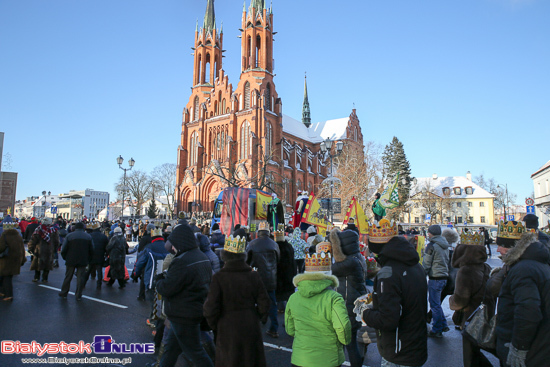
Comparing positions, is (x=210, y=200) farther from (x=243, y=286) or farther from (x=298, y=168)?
(x=243, y=286)

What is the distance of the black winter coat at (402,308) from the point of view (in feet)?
10.0

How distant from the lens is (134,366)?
16.3ft

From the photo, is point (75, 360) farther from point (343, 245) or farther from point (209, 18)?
point (209, 18)

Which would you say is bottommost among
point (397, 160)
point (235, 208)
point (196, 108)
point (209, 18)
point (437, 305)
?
point (437, 305)

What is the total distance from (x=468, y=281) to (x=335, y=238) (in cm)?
181

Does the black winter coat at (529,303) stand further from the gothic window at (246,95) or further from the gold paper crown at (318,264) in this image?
the gothic window at (246,95)

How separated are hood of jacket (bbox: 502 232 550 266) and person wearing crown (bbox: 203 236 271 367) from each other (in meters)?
2.43

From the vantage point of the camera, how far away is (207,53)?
2238 inches

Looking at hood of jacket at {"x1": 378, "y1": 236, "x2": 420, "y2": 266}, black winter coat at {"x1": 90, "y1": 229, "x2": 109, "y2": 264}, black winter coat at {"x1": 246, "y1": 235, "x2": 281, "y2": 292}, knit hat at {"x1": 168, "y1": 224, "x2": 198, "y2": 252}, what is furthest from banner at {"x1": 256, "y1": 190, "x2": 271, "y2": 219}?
hood of jacket at {"x1": 378, "y1": 236, "x2": 420, "y2": 266}

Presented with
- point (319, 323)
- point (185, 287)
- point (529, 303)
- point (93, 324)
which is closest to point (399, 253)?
point (319, 323)

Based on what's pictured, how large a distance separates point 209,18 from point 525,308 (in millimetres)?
63835

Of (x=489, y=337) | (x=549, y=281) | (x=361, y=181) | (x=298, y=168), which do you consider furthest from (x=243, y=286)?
(x=298, y=168)

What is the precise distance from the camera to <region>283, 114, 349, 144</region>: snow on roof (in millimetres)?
64875

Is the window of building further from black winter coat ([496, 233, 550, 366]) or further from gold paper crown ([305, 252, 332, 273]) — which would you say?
black winter coat ([496, 233, 550, 366])
